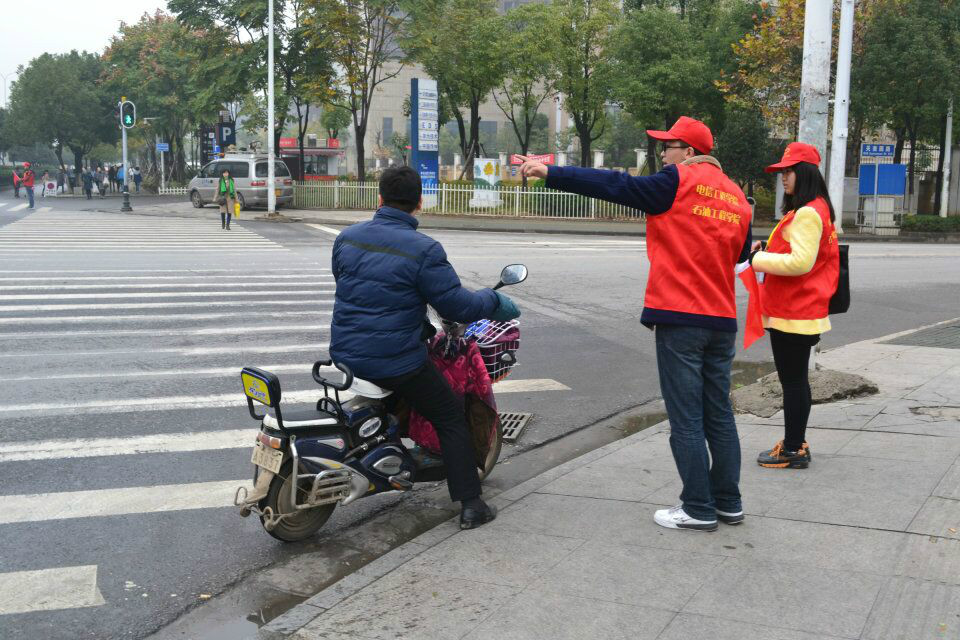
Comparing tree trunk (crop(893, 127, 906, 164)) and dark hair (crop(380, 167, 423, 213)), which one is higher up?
tree trunk (crop(893, 127, 906, 164))

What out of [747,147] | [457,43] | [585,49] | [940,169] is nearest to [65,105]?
[457,43]

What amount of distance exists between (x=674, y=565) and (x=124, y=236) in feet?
68.9

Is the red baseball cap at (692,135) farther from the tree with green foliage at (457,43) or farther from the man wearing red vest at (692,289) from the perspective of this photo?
the tree with green foliage at (457,43)

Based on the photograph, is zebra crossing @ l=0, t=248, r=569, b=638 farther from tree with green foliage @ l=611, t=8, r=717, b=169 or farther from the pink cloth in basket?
tree with green foliage @ l=611, t=8, r=717, b=169

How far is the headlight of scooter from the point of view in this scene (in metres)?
4.74

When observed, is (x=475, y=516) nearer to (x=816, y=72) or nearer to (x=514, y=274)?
(x=514, y=274)

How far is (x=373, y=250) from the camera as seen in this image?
4.61 metres

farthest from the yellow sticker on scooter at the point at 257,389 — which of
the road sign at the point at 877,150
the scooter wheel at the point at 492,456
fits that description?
Answer: the road sign at the point at 877,150

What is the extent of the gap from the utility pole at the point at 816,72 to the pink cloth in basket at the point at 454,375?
3.99 metres

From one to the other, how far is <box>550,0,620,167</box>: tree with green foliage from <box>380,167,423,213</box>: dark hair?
31651 mm

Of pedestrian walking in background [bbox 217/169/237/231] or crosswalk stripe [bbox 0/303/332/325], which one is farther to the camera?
pedestrian walking in background [bbox 217/169/237/231]

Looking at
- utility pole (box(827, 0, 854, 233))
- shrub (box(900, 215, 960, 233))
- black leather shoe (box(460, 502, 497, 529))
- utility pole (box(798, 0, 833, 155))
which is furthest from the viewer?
shrub (box(900, 215, 960, 233))

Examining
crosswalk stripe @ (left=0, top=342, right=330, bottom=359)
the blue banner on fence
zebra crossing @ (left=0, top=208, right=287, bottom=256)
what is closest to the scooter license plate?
crosswalk stripe @ (left=0, top=342, right=330, bottom=359)

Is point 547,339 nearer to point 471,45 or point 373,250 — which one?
point 373,250
